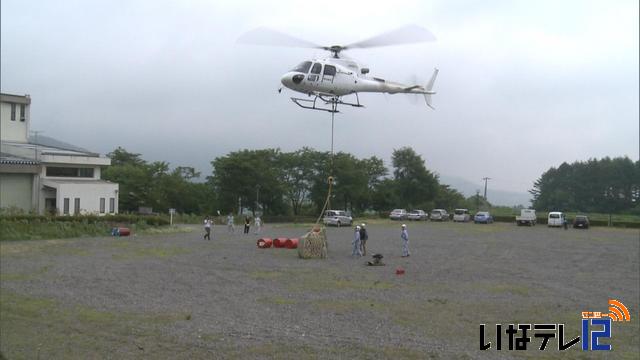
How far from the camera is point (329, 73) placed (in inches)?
844

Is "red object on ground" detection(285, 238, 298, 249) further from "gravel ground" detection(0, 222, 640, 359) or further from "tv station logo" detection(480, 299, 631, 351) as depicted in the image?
"tv station logo" detection(480, 299, 631, 351)

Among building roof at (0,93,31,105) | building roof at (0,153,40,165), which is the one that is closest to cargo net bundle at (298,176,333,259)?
building roof at (0,153,40,165)

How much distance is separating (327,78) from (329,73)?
20cm

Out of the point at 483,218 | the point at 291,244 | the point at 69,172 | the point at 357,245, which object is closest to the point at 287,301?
the point at 357,245

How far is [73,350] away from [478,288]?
11.2 metres

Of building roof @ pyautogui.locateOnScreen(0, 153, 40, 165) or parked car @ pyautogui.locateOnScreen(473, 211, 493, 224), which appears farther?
parked car @ pyautogui.locateOnScreen(473, 211, 493, 224)

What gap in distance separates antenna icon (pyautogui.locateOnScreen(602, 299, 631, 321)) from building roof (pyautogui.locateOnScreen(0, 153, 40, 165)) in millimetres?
41538

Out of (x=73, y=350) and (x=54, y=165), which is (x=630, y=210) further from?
(x=73, y=350)

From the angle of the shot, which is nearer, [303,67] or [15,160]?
[303,67]

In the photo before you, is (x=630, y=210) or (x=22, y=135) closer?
(x=22, y=135)

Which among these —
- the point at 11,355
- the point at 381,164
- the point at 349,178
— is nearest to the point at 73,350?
the point at 11,355

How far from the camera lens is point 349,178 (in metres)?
73.0

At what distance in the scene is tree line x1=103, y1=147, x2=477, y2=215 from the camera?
2532 inches

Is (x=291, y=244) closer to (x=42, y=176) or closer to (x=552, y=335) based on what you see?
(x=552, y=335)
